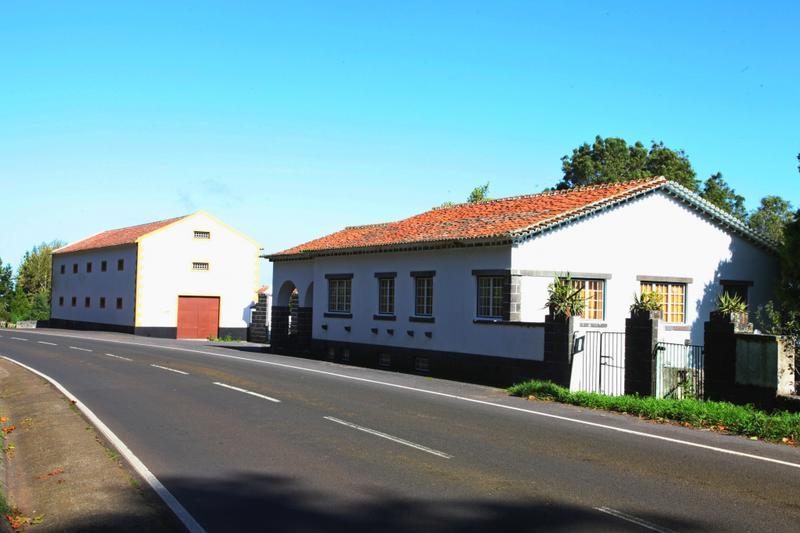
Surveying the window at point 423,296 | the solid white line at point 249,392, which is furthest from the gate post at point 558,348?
the solid white line at point 249,392

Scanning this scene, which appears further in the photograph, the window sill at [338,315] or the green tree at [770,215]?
Answer: the green tree at [770,215]

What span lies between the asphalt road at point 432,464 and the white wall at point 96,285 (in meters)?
36.0

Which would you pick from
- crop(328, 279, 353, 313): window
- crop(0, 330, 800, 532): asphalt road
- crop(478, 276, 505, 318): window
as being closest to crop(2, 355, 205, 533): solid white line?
crop(0, 330, 800, 532): asphalt road

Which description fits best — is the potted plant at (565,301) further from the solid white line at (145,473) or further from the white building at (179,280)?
the white building at (179,280)

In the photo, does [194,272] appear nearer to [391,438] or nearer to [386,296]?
[386,296]

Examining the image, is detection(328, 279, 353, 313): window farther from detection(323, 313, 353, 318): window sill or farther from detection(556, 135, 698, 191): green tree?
detection(556, 135, 698, 191): green tree

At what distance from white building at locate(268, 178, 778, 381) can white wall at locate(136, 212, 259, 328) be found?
23.3 meters

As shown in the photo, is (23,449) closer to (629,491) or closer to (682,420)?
(629,491)

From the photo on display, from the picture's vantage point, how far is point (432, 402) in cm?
1575

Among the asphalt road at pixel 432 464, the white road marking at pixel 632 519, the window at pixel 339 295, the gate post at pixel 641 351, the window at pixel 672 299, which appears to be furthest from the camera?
the window at pixel 339 295

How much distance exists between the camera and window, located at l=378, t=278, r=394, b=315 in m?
27.4

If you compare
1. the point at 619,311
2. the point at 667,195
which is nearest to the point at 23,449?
the point at 619,311

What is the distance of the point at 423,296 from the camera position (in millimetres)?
25844

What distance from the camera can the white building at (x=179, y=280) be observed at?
49.7 metres
